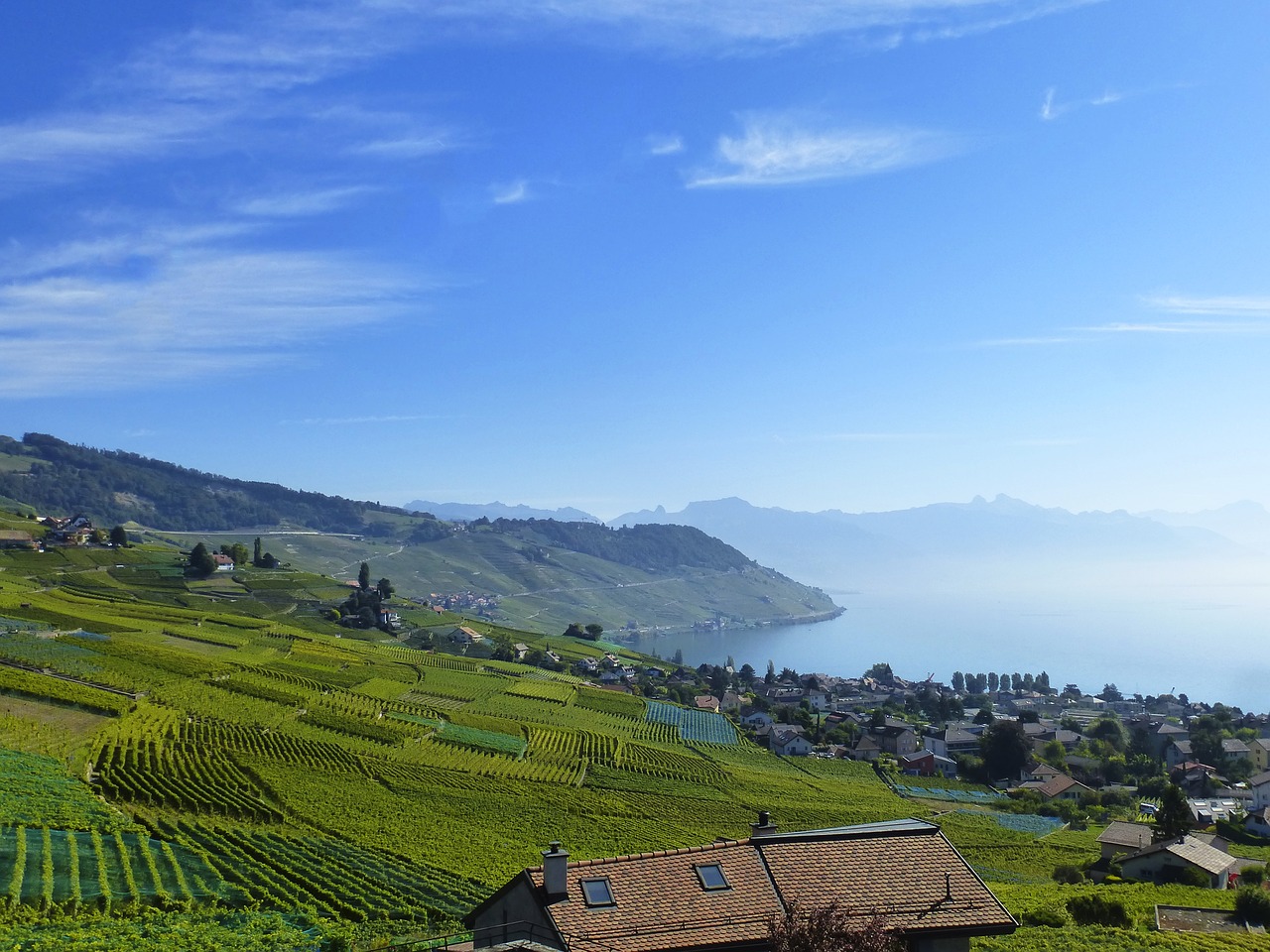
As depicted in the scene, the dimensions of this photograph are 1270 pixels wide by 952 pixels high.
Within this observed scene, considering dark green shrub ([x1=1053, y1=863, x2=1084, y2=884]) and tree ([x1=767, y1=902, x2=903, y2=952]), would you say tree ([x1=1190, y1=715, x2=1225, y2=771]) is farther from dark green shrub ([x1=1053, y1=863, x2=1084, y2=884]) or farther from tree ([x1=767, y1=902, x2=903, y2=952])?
tree ([x1=767, y1=902, x2=903, y2=952])

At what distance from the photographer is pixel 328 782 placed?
1428 inches

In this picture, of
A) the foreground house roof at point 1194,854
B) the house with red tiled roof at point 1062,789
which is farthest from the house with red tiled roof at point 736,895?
the house with red tiled roof at point 1062,789

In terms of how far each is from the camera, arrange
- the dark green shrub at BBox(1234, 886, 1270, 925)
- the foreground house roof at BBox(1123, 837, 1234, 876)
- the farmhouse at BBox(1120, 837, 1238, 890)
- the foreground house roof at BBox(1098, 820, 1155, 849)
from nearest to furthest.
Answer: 1. the dark green shrub at BBox(1234, 886, 1270, 925)
2. the farmhouse at BBox(1120, 837, 1238, 890)
3. the foreground house roof at BBox(1123, 837, 1234, 876)
4. the foreground house roof at BBox(1098, 820, 1155, 849)

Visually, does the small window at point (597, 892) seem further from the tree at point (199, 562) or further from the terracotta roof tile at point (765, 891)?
the tree at point (199, 562)

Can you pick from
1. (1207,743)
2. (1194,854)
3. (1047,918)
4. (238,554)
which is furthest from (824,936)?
(238,554)

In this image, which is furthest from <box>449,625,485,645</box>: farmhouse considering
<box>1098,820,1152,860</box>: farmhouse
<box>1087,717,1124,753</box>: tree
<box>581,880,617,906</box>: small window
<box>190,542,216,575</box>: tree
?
<box>581,880,617,906</box>: small window

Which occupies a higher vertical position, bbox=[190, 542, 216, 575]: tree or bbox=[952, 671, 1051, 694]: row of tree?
bbox=[190, 542, 216, 575]: tree

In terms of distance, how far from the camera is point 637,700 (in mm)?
78750

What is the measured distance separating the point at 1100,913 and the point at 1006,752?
44599 mm

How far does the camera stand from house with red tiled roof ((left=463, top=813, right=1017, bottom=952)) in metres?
11.7

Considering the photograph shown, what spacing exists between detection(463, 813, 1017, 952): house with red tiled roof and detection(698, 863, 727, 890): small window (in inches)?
0.6

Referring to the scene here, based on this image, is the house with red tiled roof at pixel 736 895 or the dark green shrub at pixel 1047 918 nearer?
the house with red tiled roof at pixel 736 895

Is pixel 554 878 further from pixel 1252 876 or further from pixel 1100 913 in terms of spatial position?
pixel 1252 876

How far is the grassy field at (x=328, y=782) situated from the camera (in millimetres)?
21938
